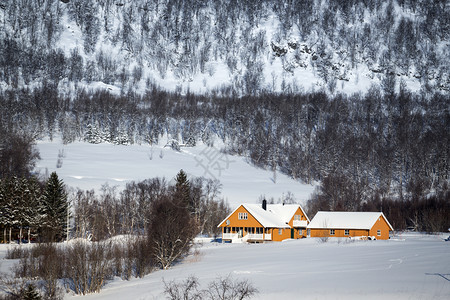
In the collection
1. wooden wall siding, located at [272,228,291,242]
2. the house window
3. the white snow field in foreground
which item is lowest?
the white snow field in foreground

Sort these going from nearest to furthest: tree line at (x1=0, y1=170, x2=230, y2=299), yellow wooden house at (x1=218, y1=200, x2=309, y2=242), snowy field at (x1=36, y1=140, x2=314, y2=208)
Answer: tree line at (x1=0, y1=170, x2=230, y2=299)
yellow wooden house at (x1=218, y1=200, x2=309, y2=242)
snowy field at (x1=36, y1=140, x2=314, y2=208)

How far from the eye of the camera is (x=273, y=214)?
72.6m

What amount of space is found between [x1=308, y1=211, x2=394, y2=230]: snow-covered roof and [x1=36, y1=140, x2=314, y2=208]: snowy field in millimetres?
19094

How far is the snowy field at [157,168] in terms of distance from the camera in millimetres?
93438

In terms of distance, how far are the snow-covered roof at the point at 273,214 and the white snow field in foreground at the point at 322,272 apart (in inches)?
552

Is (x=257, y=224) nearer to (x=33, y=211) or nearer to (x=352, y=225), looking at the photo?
(x=352, y=225)

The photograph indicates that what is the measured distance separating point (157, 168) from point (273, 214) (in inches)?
1570

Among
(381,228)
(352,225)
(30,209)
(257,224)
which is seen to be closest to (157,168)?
(257,224)

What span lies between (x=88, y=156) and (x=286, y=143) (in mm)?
50348

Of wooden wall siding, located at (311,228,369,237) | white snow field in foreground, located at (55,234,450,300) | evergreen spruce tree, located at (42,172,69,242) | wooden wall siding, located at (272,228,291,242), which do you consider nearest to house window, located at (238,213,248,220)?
wooden wall siding, located at (272,228,291,242)

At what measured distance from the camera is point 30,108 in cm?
14312

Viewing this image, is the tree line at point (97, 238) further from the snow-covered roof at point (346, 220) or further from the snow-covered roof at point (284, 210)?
the snow-covered roof at point (346, 220)

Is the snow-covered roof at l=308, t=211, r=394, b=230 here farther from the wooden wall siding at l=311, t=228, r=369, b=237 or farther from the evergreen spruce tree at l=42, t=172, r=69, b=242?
the evergreen spruce tree at l=42, t=172, r=69, b=242

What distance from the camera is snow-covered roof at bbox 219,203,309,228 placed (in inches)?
2647
